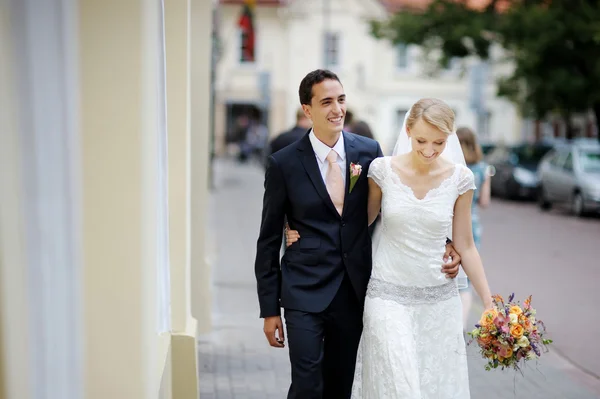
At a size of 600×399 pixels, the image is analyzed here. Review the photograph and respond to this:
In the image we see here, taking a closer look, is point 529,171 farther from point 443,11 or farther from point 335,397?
point 335,397

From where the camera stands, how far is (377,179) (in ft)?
15.7

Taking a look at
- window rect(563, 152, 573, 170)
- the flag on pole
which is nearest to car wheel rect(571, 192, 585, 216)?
window rect(563, 152, 573, 170)

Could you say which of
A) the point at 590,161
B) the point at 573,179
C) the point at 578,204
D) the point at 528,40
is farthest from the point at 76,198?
the point at 528,40

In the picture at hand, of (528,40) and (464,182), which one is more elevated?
(528,40)

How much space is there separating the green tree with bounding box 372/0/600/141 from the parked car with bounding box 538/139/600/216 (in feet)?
7.30

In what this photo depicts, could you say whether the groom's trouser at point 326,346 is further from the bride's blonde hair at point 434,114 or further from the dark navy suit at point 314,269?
the bride's blonde hair at point 434,114

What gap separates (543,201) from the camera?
25516 millimetres

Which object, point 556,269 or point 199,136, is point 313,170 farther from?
point 556,269

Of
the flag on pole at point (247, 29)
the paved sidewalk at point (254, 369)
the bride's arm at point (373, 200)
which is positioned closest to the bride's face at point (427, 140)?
the bride's arm at point (373, 200)

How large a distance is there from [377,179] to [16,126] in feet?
6.59

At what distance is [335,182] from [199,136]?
4.71 metres

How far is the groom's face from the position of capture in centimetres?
475

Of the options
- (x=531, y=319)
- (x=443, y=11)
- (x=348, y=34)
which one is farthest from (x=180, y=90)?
(x=348, y=34)

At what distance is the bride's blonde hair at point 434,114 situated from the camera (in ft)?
15.2
